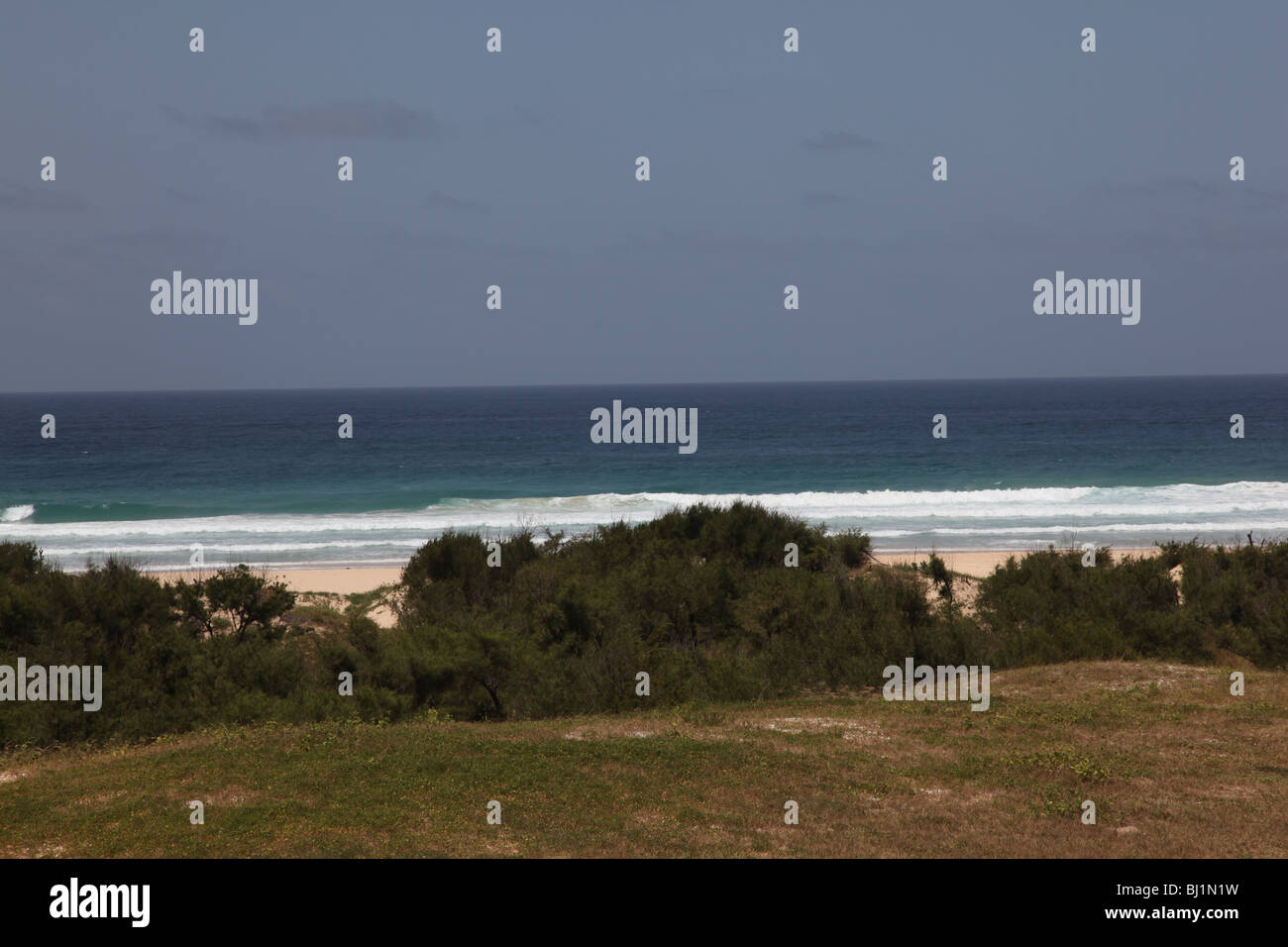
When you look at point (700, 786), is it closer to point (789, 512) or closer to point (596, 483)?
point (789, 512)

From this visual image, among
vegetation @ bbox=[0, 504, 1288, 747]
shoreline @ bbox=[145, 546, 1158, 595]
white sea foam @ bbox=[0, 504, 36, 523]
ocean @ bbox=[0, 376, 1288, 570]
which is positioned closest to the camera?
vegetation @ bbox=[0, 504, 1288, 747]

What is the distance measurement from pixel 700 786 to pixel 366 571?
76.6 ft

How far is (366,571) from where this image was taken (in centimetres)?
3038

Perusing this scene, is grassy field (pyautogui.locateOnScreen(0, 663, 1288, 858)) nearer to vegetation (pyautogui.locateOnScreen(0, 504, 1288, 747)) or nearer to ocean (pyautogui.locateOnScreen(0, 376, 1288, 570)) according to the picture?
vegetation (pyautogui.locateOnScreen(0, 504, 1288, 747))

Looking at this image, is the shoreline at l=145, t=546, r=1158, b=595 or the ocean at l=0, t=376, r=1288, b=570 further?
the ocean at l=0, t=376, r=1288, b=570

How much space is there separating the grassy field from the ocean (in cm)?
2039

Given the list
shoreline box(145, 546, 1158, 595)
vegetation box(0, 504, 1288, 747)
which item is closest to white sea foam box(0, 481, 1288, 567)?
shoreline box(145, 546, 1158, 595)

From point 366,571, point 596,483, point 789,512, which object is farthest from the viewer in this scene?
point 596,483

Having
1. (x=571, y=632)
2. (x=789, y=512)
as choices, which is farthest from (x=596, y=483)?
(x=571, y=632)

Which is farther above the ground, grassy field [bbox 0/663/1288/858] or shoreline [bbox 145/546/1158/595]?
shoreline [bbox 145/546/1158/595]

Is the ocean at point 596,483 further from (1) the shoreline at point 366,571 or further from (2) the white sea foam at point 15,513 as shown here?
(1) the shoreline at point 366,571

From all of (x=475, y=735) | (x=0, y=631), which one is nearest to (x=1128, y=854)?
(x=475, y=735)

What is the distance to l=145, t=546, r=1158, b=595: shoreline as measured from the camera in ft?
89.2

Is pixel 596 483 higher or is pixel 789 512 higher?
pixel 596 483
